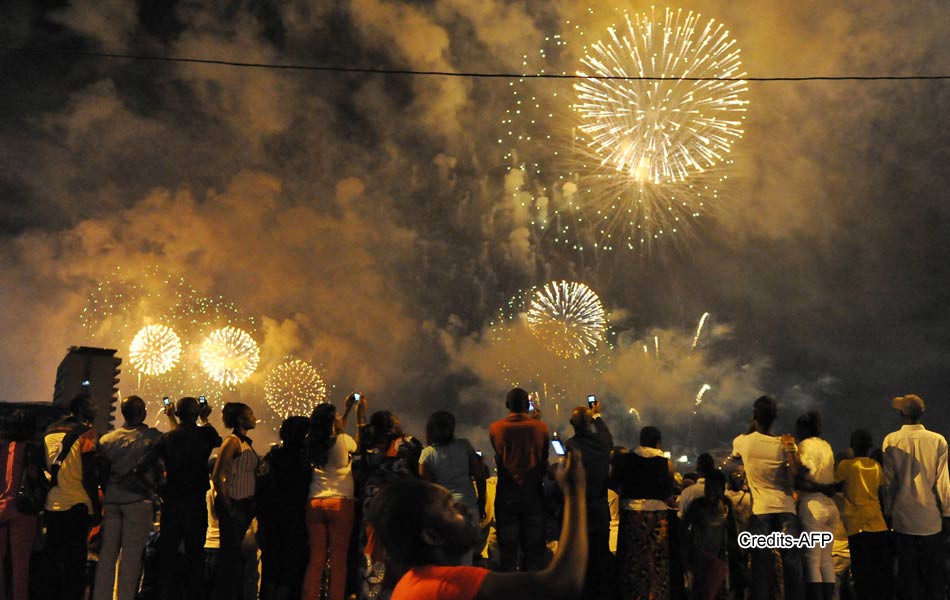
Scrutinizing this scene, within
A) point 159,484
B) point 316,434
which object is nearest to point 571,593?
point 316,434

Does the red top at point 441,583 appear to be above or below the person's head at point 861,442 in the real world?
below

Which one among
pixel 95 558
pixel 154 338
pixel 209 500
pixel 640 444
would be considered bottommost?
pixel 95 558

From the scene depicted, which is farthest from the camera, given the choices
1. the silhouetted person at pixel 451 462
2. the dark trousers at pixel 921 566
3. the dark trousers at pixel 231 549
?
the dark trousers at pixel 921 566

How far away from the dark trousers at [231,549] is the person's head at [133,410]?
111 centimetres

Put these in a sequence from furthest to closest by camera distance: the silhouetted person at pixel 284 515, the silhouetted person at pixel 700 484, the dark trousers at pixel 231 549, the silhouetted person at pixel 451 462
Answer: the silhouetted person at pixel 700 484 < the dark trousers at pixel 231 549 < the silhouetted person at pixel 284 515 < the silhouetted person at pixel 451 462

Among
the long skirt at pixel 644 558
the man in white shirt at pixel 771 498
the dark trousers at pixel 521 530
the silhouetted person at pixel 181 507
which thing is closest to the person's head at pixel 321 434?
the silhouetted person at pixel 181 507

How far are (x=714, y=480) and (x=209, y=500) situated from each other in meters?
5.14

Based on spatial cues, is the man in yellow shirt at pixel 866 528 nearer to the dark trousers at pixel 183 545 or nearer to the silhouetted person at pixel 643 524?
the silhouetted person at pixel 643 524

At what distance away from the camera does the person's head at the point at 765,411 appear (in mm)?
8445

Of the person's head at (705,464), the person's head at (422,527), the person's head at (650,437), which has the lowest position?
the person's head at (422,527)

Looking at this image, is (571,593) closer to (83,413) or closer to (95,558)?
(83,413)

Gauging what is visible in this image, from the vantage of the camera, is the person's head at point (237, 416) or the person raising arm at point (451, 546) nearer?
the person raising arm at point (451, 546)

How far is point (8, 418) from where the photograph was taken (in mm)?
8734

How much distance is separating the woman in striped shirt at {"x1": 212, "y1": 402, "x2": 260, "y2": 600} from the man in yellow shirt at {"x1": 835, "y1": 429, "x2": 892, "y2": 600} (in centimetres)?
593
